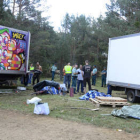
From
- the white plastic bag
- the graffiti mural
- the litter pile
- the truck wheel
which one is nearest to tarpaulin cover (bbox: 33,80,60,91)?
the graffiti mural

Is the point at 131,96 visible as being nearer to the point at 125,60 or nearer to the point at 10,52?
the point at 125,60

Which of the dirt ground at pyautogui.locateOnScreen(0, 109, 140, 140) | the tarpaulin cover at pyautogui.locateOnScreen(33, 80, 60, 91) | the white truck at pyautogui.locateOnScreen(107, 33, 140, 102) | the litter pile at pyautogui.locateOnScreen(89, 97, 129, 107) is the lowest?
the dirt ground at pyautogui.locateOnScreen(0, 109, 140, 140)

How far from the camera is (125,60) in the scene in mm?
10094

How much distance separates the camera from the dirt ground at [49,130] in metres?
4.37

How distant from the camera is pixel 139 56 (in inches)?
359

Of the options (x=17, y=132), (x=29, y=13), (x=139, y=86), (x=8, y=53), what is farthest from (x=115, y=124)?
(x=29, y=13)

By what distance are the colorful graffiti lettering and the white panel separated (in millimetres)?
5379

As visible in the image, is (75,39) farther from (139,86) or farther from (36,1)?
(139,86)

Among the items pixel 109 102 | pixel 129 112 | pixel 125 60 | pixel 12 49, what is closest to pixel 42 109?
pixel 129 112

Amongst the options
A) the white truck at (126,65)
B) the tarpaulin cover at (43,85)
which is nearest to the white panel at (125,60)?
the white truck at (126,65)

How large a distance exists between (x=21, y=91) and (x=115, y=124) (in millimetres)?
7737

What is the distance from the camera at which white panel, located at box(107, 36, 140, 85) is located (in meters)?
9.29

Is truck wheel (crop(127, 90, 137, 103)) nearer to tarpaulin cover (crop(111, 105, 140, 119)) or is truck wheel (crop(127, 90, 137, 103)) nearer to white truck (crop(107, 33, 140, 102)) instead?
white truck (crop(107, 33, 140, 102))

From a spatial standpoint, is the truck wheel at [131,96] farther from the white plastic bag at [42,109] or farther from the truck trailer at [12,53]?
the truck trailer at [12,53]
